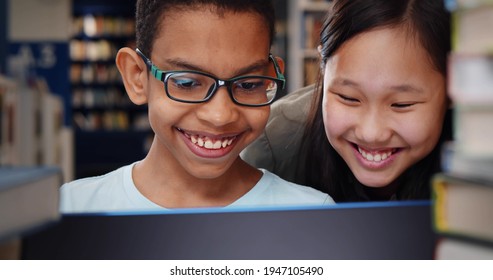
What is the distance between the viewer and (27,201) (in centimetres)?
53

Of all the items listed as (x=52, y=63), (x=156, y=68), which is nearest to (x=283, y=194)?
(x=156, y=68)

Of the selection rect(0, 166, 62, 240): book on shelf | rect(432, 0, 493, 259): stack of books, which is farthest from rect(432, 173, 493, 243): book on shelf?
rect(0, 166, 62, 240): book on shelf

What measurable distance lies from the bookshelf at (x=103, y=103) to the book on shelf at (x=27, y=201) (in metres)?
0.13

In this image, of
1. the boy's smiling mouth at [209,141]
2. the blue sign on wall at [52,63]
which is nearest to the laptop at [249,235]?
the boy's smiling mouth at [209,141]

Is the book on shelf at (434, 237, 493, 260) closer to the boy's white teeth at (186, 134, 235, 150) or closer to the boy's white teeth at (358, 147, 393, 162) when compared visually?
the boy's white teeth at (358, 147, 393, 162)

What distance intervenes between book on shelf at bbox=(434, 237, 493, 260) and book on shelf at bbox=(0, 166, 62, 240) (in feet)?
1.31

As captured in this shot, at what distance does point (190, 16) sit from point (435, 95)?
1.04 ft

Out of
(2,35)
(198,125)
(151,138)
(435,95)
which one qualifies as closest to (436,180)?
(435,95)

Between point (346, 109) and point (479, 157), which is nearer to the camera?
point (479, 157)

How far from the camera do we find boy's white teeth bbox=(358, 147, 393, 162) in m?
0.75

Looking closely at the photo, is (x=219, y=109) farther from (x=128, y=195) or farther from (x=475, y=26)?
(x=475, y=26)

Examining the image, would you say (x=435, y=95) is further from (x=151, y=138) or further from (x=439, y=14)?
(x=151, y=138)

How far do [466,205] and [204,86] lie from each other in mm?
330
